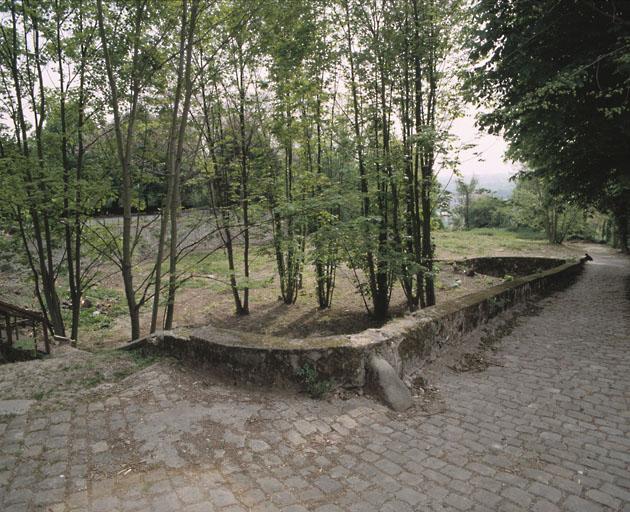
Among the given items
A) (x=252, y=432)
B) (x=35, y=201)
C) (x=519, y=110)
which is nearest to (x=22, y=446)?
(x=252, y=432)

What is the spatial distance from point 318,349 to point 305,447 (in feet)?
3.28

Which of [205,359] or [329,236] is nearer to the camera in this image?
[205,359]

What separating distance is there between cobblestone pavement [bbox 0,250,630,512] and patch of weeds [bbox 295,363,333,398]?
114 millimetres

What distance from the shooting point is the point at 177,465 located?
104 inches

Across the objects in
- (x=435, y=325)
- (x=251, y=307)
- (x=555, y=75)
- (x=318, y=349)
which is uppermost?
(x=555, y=75)

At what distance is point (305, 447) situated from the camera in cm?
296

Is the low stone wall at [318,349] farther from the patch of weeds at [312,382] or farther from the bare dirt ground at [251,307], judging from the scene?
the bare dirt ground at [251,307]

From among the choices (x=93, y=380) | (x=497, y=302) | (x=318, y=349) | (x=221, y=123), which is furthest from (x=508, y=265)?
(x=93, y=380)

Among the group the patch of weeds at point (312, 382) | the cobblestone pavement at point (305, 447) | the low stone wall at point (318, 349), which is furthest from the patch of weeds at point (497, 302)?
the patch of weeds at point (312, 382)

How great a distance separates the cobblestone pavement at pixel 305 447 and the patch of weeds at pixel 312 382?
0.37 feet

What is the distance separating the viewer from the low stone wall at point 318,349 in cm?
380

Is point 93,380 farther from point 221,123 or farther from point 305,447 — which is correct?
point 221,123

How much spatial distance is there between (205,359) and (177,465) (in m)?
1.62

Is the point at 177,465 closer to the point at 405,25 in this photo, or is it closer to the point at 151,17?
the point at 151,17
